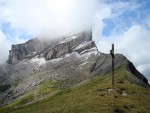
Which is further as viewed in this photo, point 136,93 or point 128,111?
point 136,93

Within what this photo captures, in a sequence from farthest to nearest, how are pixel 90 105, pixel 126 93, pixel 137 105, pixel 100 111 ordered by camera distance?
1. pixel 126 93
2. pixel 137 105
3. pixel 90 105
4. pixel 100 111

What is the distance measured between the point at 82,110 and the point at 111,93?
27.7 m

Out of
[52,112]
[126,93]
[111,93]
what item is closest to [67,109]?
[52,112]

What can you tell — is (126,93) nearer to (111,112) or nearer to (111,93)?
(111,93)

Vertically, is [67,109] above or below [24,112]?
above

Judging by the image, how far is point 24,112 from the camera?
87062mm

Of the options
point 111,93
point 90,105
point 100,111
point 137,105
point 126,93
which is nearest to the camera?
point 100,111

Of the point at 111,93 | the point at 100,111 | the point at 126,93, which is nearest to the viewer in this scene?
the point at 100,111

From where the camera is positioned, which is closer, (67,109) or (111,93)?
(67,109)

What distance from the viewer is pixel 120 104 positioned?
6656 centimetres

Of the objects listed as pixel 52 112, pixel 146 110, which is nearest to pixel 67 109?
pixel 52 112

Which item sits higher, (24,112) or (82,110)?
(82,110)

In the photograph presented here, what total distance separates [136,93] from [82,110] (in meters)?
39.9

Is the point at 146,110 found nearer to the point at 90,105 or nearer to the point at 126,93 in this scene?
the point at 90,105
